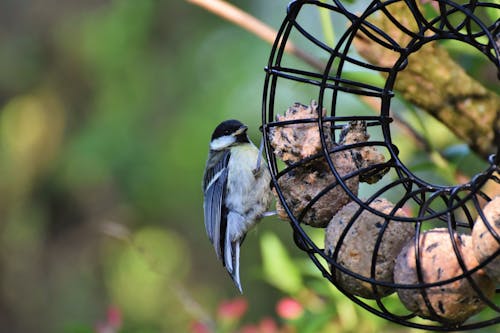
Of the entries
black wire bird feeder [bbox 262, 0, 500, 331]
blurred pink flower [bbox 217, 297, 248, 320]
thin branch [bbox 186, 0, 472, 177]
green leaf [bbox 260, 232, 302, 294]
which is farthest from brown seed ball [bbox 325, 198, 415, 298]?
blurred pink flower [bbox 217, 297, 248, 320]

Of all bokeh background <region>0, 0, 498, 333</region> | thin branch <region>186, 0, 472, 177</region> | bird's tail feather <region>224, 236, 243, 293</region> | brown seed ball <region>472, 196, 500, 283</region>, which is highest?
thin branch <region>186, 0, 472, 177</region>

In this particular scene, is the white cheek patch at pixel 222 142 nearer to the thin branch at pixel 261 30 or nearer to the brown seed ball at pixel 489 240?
the thin branch at pixel 261 30

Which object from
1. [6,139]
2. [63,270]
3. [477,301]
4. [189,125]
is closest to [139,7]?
[189,125]

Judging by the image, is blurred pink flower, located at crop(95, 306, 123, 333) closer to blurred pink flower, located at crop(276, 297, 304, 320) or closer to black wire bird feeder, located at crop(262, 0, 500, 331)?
blurred pink flower, located at crop(276, 297, 304, 320)

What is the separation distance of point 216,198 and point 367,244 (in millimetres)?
998

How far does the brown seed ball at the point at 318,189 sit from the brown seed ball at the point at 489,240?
286mm

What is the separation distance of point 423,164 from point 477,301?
27.2 inches

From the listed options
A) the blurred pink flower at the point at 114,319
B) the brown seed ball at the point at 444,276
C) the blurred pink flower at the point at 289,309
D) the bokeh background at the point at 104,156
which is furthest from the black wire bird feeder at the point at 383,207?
the bokeh background at the point at 104,156

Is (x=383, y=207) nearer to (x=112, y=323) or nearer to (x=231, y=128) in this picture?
(x=231, y=128)

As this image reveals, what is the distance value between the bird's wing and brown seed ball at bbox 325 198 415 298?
829mm

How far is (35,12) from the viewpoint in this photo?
5035mm

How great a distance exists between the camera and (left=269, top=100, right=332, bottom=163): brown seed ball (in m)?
1.29

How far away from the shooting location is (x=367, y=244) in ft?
3.85

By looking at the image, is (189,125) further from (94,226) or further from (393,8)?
(393,8)
